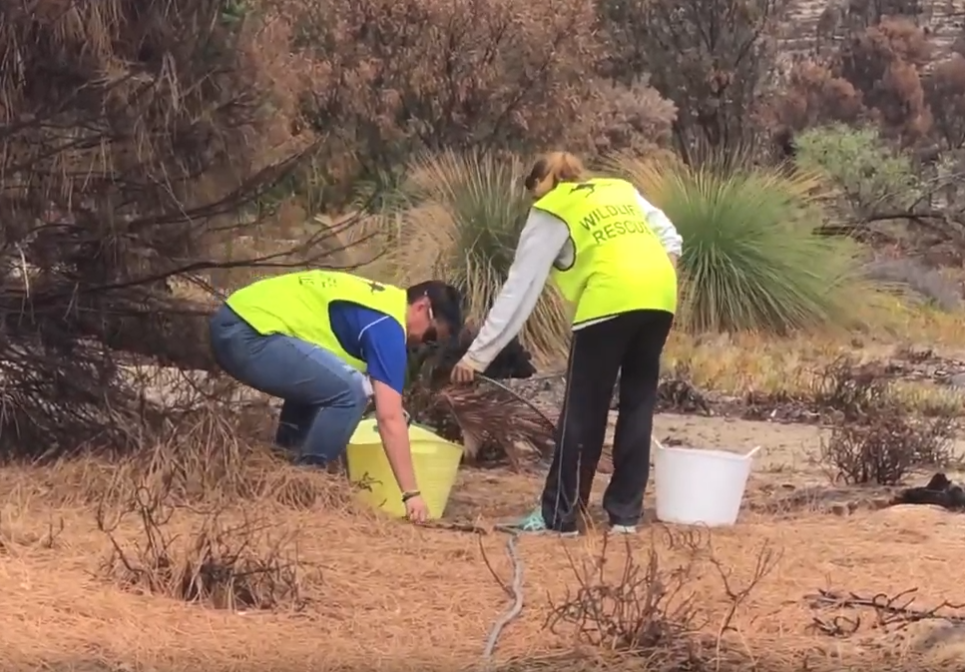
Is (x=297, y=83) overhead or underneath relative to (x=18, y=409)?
overhead

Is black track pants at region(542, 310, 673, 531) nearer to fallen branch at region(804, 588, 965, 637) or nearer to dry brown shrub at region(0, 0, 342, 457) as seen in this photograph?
fallen branch at region(804, 588, 965, 637)

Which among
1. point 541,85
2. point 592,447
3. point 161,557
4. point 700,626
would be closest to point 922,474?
point 592,447

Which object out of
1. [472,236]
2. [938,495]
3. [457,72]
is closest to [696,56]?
[457,72]

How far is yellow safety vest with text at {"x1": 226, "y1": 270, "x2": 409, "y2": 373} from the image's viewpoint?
7.04m

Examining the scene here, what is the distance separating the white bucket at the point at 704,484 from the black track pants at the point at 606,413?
0.14m

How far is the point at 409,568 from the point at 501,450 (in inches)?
112

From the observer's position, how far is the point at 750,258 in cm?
1554

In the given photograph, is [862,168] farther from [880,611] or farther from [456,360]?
[880,611]

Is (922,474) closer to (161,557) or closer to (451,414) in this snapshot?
(451,414)

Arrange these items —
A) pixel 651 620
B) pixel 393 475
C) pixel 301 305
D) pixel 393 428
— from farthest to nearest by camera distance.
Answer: pixel 301 305, pixel 393 475, pixel 393 428, pixel 651 620

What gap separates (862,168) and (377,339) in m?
20.4

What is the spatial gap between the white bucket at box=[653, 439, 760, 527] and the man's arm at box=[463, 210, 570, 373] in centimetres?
86

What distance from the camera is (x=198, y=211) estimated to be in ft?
25.1

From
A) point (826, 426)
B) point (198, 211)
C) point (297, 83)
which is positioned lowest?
point (826, 426)
